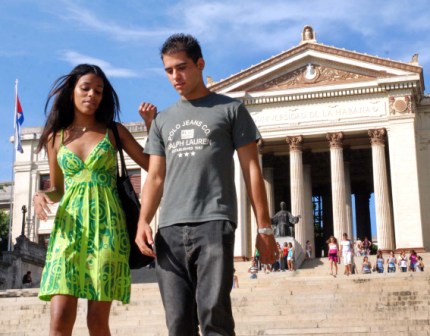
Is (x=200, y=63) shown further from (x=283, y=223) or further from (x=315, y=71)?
(x=315, y=71)

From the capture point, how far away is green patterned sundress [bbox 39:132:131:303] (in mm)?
4992

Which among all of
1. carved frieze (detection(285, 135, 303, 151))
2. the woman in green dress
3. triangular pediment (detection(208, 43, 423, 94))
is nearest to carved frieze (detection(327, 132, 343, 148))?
carved frieze (detection(285, 135, 303, 151))

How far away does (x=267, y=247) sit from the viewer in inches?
191

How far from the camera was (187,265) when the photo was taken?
15.8 ft

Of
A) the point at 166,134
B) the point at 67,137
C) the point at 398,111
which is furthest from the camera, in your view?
the point at 398,111

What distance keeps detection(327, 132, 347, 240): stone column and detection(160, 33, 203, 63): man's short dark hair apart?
3519 cm

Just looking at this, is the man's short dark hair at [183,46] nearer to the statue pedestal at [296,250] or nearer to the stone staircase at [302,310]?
the stone staircase at [302,310]

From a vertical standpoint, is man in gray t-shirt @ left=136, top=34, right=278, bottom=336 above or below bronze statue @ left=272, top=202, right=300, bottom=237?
below

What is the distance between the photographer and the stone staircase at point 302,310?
48.1 ft

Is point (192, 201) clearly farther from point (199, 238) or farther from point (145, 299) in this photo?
point (145, 299)

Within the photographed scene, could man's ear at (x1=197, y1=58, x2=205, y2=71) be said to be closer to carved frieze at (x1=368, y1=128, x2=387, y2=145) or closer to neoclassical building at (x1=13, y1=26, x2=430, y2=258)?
neoclassical building at (x1=13, y1=26, x2=430, y2=258)

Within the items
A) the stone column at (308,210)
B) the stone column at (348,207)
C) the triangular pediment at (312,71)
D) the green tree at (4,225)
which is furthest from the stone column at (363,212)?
the green tree at (4,225)

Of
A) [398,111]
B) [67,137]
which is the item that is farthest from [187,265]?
Answer: [398,111]

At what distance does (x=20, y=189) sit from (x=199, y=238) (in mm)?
46953
